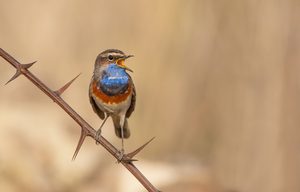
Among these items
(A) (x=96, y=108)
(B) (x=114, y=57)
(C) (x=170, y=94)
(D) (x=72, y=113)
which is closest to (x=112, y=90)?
(A) (x=96, y=108)

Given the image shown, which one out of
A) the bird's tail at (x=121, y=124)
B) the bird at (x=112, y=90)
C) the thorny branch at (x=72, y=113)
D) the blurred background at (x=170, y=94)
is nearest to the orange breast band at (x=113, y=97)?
the bird at (x=112, y=90)

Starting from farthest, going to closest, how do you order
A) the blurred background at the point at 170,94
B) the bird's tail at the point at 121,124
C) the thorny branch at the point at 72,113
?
1. the blurred background at the point at 170,94
2. the bird's tail at the point at 121,124
3. the thorny branch at the point at 72,113

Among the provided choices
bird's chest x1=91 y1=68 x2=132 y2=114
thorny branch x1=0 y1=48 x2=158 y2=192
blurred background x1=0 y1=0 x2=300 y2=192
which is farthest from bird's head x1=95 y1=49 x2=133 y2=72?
blurred background x1=0 y1=0 x2=300 y2=192

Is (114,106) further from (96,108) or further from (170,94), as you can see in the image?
(170,94)

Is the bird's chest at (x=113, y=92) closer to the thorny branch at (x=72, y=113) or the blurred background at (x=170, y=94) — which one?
the thorny branch at (x=72, y=113)

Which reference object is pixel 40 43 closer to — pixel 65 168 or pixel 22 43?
pixel 22 43

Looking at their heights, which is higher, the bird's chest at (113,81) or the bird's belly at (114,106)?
the bird's chest at (113,81)
